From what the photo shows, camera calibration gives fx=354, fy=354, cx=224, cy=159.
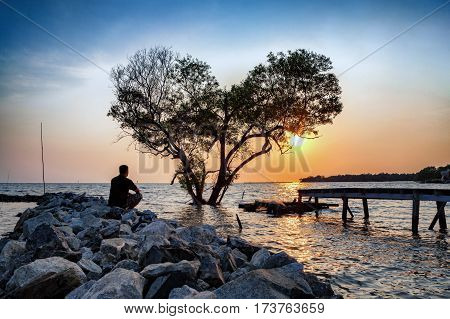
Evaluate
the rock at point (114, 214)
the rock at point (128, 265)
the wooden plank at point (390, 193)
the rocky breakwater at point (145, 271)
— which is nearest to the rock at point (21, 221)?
the rock at point (114, 214)

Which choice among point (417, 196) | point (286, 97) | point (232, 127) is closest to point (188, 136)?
point (232, 127)

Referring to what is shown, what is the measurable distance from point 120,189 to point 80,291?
9739 millimetres

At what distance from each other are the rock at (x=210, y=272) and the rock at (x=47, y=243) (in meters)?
2.69

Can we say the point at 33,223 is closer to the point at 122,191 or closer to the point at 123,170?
the point at 123,170

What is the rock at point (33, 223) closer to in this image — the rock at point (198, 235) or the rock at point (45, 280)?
the rock at point (198, 235)

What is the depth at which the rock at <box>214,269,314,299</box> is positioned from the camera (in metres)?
5.21

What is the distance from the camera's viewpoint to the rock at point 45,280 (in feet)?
18.5

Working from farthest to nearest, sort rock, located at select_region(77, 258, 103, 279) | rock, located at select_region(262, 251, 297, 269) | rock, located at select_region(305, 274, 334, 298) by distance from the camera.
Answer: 1. rock, located at select_region(262, 251, 297, 269)
2. rock, located at select_region(77, 258, 103, 279)
3. rock, located at select_region(305, 274, 334, 298)

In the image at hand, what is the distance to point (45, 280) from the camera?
566cm

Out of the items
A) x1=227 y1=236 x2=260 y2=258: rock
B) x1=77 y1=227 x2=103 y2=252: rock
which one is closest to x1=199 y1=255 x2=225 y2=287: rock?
x1=227 y1=236 x2=260 y2=258: rock

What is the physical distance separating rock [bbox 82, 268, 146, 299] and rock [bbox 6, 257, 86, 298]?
729 millimetres

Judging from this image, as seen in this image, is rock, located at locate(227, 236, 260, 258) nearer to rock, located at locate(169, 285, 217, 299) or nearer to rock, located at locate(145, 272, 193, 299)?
rock, located at locate(145, 272, 193, 299)
